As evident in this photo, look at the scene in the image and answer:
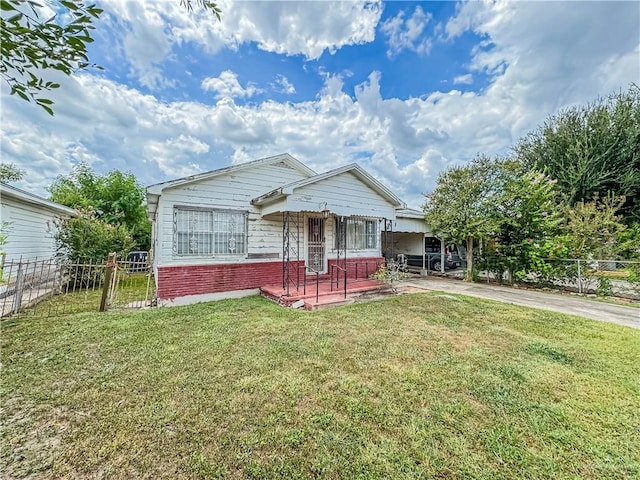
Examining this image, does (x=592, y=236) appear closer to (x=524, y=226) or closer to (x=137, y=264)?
(x=524, y=226)

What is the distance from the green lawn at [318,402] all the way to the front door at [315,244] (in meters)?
4.83

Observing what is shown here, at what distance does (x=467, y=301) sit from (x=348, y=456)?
7573 millimetres

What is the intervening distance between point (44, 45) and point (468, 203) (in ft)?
45.1

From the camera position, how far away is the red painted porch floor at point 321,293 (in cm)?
777

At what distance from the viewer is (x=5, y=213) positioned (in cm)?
973

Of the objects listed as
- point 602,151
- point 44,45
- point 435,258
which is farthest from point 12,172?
point 602,151

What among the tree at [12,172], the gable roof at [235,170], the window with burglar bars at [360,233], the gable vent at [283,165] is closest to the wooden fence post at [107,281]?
the gable roof at [235,170]

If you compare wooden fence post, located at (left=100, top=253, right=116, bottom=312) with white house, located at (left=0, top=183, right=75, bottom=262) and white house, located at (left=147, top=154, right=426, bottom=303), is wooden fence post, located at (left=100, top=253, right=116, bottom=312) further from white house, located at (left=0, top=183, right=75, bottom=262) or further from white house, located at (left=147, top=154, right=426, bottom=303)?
white house, located at (left=0, top=183, right=75, bottom=262)

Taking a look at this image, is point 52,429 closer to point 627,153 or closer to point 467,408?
point 467,408

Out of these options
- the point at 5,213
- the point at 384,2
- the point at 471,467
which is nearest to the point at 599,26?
the point at 384,2

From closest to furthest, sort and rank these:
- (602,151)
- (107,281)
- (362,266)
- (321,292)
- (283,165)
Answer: (107,281), (321,292), (283,165), (362,266), (602,151)

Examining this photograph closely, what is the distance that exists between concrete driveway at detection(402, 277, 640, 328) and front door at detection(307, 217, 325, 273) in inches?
200

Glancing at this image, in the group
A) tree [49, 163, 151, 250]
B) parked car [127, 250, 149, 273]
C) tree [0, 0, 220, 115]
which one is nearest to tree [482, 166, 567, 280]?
tree [0, 0, 220, 115]

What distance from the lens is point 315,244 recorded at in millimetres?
10617
